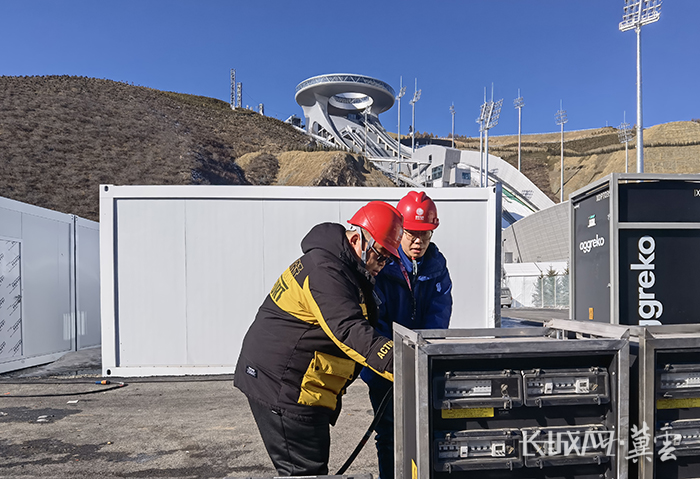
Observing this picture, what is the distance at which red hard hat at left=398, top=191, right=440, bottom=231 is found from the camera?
10.2ft

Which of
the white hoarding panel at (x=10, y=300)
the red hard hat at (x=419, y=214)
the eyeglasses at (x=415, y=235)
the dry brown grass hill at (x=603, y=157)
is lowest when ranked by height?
the white hoarding panel at (x=10, y=300)

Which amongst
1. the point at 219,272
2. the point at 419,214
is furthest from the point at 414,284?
the point at 219,272

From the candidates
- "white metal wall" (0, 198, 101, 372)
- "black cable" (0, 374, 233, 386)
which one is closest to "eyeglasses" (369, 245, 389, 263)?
"black cable" (0, 374, 233, 386)

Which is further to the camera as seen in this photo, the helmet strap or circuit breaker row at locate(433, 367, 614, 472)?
the helmet strap

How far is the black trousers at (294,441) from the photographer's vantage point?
7.29 feet

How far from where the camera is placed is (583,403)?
70.1 inches

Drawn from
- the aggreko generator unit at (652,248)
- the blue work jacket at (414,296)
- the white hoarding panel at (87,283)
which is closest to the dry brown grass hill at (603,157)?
the white hoarding panel at (87,283)

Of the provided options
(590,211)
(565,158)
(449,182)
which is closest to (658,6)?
(449,182)

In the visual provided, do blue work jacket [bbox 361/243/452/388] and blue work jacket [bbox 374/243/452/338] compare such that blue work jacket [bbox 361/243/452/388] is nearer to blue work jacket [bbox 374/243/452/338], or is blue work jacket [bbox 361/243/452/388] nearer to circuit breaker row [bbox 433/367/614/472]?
blue work jacket [bbox 374/243/452/338]

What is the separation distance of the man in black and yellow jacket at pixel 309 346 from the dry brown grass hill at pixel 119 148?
99.3 feet

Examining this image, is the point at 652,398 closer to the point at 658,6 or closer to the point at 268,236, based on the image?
the point at 268,236

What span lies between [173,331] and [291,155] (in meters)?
39.0

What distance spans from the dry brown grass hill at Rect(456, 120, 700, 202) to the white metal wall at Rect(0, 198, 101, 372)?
55783mm

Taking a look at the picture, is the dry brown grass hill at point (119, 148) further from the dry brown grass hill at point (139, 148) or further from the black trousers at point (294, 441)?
the black trousers at point (294, 441)
